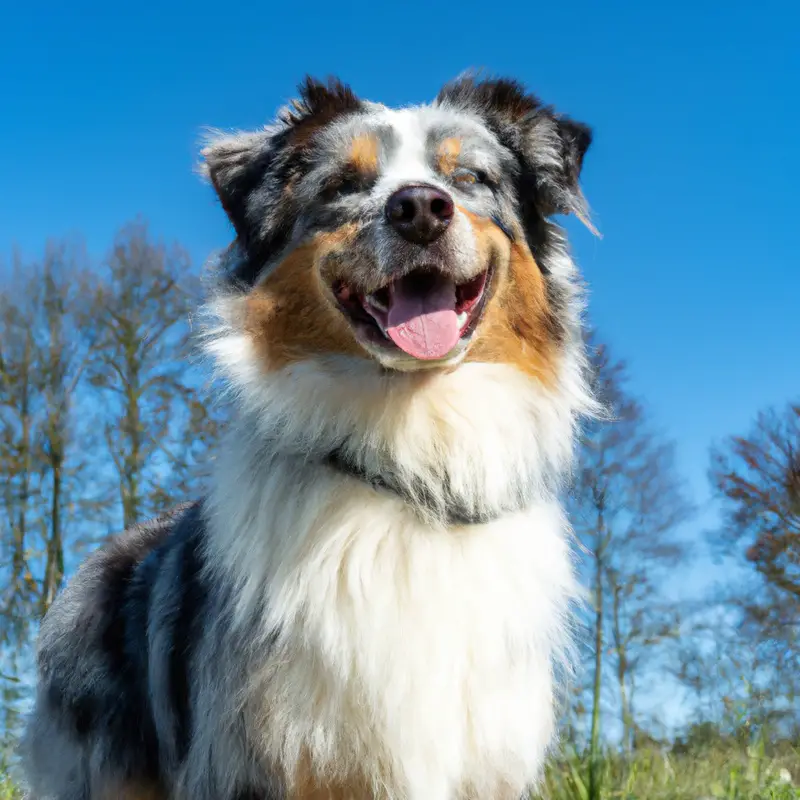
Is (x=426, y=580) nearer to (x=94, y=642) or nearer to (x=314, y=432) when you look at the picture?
(x=314, y=432)

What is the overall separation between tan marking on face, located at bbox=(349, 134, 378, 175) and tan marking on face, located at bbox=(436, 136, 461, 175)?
29 centimetres

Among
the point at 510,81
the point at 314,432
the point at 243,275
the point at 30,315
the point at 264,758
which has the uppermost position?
the point at 30,315

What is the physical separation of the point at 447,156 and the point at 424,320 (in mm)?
880

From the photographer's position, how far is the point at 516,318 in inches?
151

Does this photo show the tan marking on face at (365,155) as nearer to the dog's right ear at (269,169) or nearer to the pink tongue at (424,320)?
the dog's right ear at (269,169)

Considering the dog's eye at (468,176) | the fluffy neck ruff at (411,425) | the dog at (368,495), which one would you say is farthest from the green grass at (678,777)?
the dog's eye at (468,176)

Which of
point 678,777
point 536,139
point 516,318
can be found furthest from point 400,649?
point 678,777

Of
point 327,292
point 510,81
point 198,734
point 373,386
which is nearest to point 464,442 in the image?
point 373,386

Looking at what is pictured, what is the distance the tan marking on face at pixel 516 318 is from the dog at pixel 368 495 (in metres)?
0.01

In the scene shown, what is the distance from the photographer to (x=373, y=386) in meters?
3.55

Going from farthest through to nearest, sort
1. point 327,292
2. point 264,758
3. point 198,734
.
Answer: point 327,292 → point 198,734 → point 264,758

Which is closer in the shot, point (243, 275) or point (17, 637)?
point (243, 275)

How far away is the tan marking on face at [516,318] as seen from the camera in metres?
3.72

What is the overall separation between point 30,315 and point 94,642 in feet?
34.8
